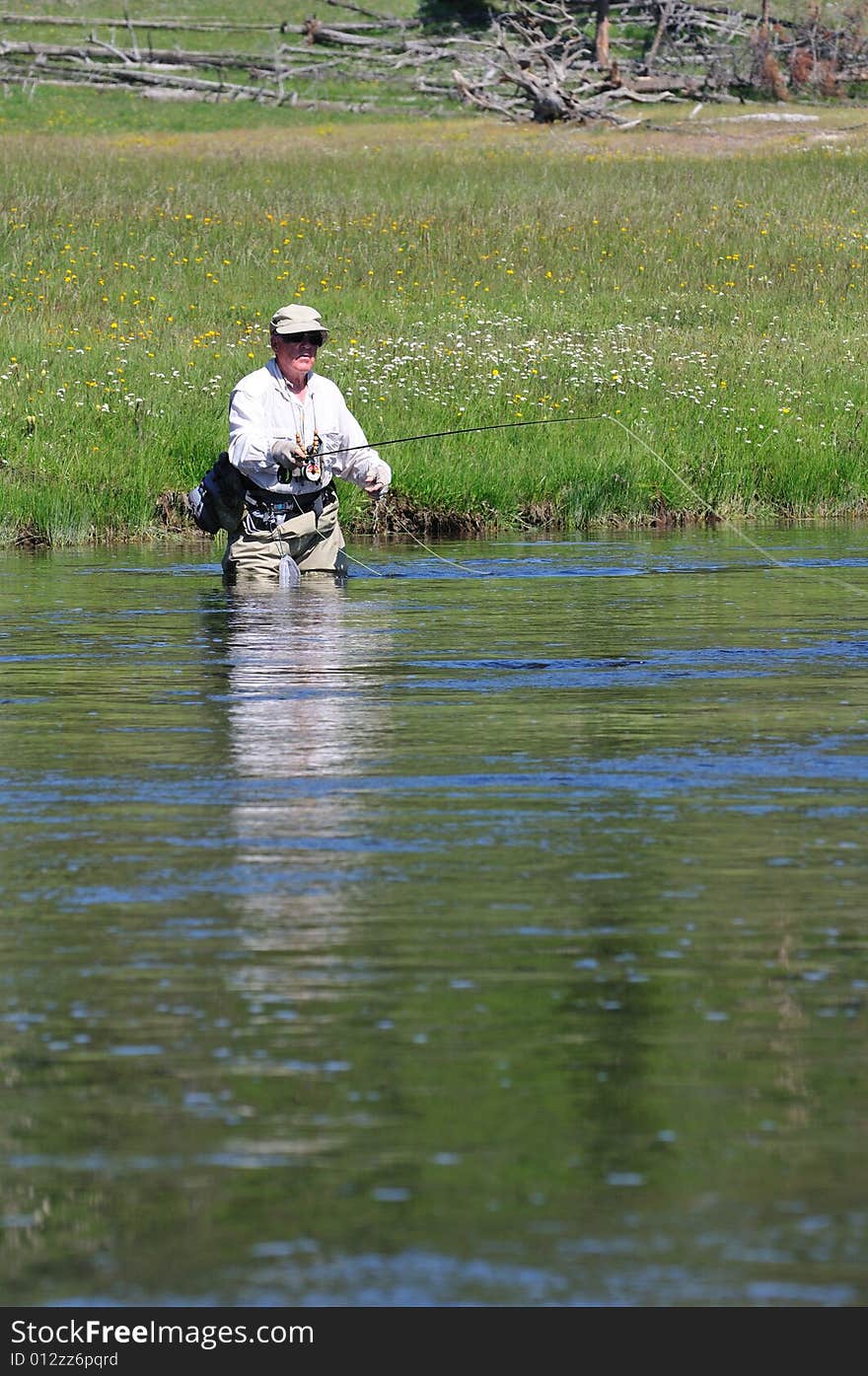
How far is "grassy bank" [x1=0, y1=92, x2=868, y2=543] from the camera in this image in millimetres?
14672

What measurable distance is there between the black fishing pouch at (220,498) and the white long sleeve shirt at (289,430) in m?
0.09

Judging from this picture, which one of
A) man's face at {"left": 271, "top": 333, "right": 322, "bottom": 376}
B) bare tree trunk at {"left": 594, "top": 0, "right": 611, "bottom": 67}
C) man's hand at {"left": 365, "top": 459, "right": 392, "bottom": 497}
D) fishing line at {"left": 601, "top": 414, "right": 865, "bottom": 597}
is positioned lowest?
fishing line at {"left": 601, "top": 414, "right": 865, "bottom": 597}

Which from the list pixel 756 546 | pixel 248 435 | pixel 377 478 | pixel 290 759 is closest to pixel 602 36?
pixel 756 546

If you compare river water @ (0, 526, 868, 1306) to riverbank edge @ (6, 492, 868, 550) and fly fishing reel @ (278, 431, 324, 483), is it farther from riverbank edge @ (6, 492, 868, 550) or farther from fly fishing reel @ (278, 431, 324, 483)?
riverbank edge @ (6, 492, 868, 550)

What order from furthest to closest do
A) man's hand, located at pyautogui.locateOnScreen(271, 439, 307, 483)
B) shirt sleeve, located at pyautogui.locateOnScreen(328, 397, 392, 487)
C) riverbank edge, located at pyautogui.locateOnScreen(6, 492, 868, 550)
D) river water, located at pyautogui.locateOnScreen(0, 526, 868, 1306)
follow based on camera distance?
riverbank edge, located at pyautogui.locateOnScreen(6, 492, 868, 550) < shirt sleeve, located at pyautogui.locateOnScreen(328, 397, 392, 487) < man's hand, located at pyautogui.locateOnScreen(271, 439, 307, 483) < river water, located at pyautogui.locateOnScreen(0, 526, 868, 1306)

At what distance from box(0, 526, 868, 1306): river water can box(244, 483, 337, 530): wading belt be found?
2.70 metres

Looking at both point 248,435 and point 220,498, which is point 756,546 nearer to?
point 220,498

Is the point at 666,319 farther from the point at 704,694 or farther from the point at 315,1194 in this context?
the point at 315,1194

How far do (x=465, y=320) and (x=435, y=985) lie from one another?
15747mm

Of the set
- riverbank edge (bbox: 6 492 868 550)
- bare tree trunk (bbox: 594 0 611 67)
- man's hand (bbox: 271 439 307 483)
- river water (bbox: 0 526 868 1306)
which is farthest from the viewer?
bare tree trunk (bbox: 594 0 611 67)

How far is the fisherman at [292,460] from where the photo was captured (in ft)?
34.4

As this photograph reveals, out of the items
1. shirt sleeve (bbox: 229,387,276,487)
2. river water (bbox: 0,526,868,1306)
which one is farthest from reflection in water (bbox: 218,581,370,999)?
shirt sleeve (bbox: 229,387,276,487)

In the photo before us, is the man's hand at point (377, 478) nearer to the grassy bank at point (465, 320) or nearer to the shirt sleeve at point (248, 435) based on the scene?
the shirt sleeve at point (248, 435)

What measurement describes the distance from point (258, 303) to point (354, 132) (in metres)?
21.1
